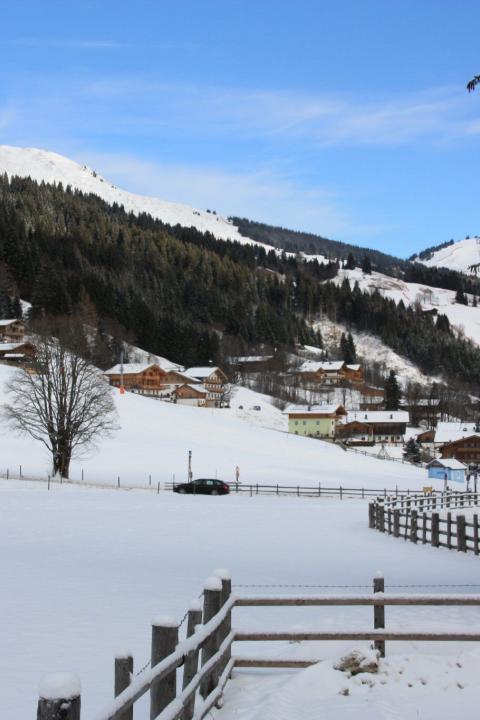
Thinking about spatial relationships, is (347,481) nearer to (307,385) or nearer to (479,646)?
(479,646)

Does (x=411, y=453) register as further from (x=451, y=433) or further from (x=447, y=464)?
(x=451, y=433)

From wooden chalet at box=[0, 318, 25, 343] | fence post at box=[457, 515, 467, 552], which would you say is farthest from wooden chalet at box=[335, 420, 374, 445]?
fence post at box=[457, 515, 467, 552]

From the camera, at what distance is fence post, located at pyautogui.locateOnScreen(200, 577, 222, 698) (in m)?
8.02

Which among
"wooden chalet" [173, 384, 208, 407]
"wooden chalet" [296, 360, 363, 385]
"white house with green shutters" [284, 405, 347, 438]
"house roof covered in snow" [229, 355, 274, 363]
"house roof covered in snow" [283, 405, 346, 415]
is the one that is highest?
"house roof covered in snow" [229, 355, 274, 363]

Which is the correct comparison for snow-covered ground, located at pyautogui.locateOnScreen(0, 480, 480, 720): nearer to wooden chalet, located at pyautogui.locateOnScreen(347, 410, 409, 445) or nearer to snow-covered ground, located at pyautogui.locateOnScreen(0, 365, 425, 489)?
snow-covered ground, located at pyautogui.locateOnScreen(0, 365, 425, 489)

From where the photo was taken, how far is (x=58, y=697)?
11.7ft

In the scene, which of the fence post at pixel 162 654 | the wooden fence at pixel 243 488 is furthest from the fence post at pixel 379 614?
the wooden fence at pixel 243 488

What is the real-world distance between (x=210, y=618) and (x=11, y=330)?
487 feet

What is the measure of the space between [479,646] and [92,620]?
7.12 m

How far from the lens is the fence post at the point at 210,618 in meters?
8.02

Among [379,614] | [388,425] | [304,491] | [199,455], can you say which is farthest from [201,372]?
[379,614]

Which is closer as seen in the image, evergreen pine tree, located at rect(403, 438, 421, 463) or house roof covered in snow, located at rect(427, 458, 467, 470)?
house roof covered in snow, located at rect(427, 458, 467, 470)

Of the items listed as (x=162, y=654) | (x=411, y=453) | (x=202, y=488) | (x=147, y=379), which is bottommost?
(x=202, y=488)

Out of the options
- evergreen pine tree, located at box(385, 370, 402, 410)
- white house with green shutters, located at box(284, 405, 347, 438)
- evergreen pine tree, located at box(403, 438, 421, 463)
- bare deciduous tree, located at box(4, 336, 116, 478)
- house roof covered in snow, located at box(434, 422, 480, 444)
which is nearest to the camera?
bare deciduous tree, located at box(4, 336, 116, 478)
